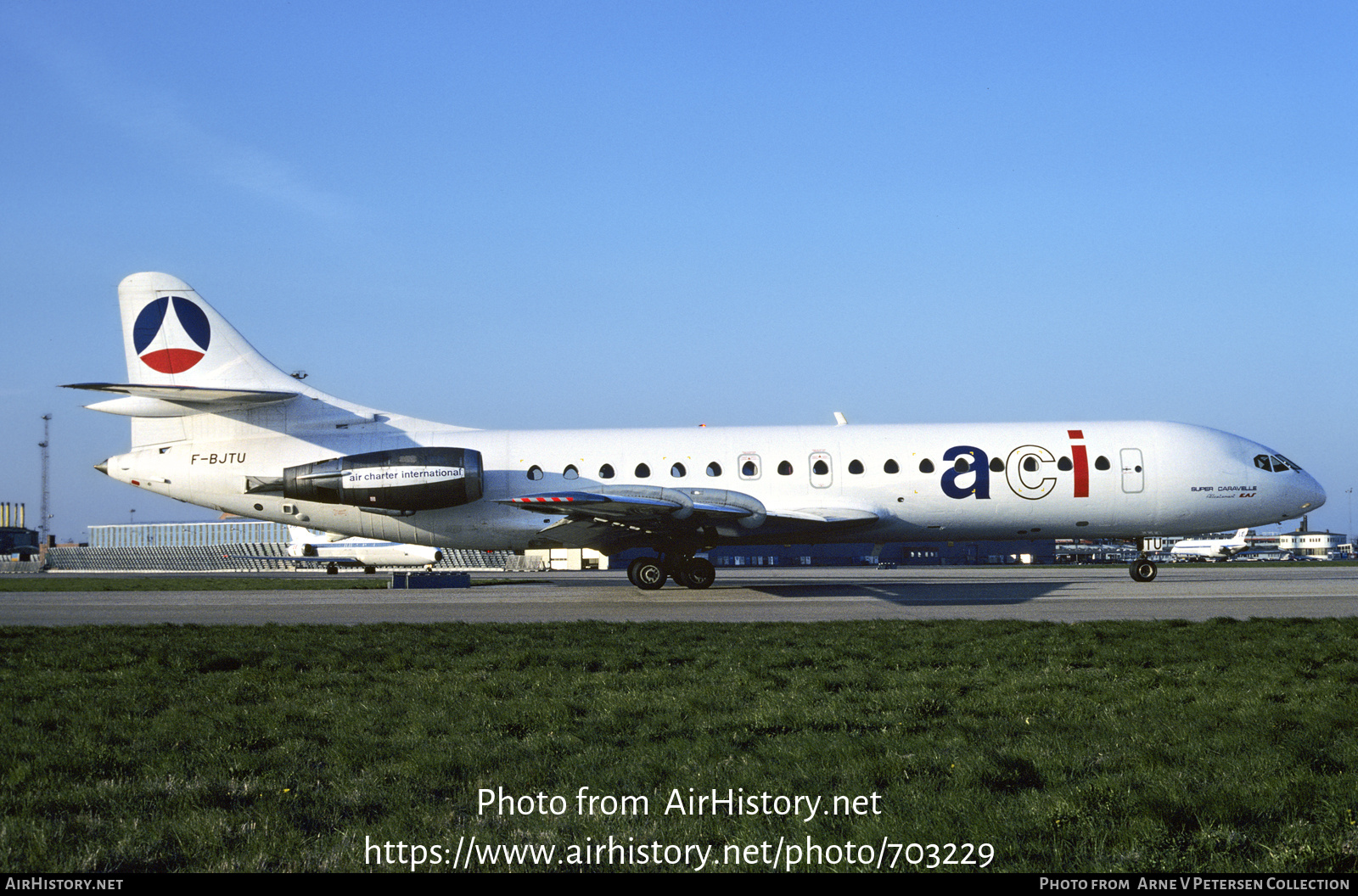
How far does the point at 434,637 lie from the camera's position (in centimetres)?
1227

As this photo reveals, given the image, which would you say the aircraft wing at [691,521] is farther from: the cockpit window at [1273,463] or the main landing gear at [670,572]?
the cockpit window at [1273,463]

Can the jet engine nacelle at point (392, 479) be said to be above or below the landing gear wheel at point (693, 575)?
above

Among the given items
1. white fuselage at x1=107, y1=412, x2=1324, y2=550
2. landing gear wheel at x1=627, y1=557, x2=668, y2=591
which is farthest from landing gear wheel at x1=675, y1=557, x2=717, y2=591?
white fuselage at x1=107, y1=412, x2=1324, y2=550

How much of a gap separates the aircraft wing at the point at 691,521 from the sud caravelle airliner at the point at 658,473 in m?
0.06

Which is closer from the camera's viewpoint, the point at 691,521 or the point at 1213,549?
the point at 691,521

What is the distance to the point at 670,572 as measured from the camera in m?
22.9

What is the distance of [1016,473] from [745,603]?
296 inches

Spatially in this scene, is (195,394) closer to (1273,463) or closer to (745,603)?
(745,603)

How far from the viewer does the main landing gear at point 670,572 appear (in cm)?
2259

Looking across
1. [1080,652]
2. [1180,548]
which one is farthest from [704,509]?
[1180,548]

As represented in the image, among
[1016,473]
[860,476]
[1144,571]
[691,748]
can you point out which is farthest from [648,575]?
[691,748]

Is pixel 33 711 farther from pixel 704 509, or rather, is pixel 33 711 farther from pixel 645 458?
pixel 645 458

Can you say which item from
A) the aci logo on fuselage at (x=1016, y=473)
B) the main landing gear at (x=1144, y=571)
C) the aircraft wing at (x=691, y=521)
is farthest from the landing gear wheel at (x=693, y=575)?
the main landing gear at (x=1144, y=571)

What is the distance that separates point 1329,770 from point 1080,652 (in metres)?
4.62
